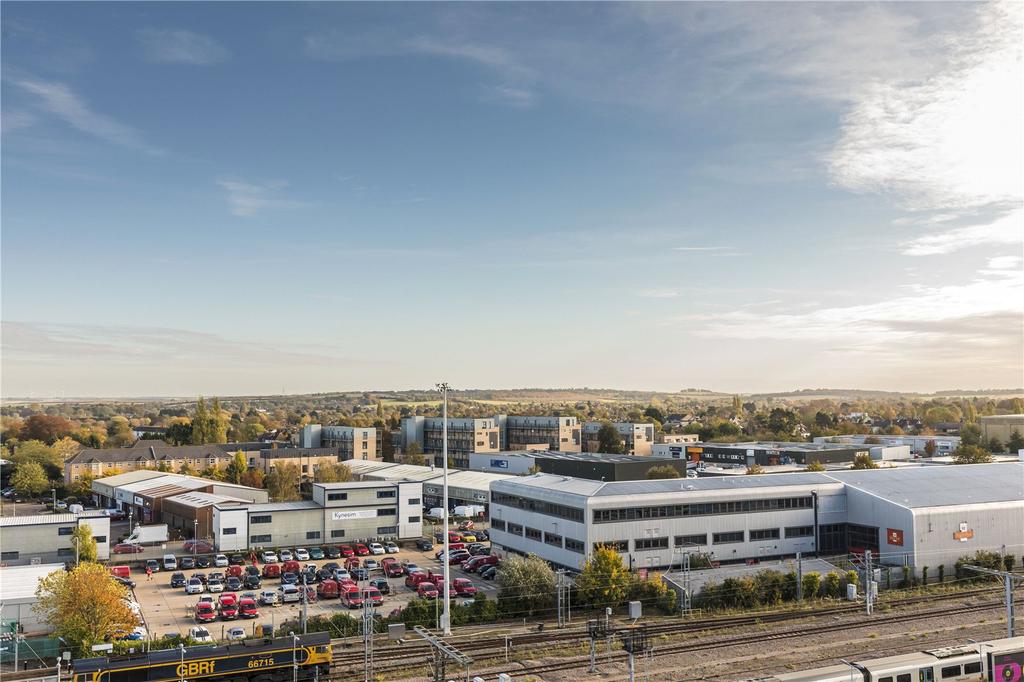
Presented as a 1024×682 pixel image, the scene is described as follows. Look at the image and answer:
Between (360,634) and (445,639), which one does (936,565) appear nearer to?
(445,639)

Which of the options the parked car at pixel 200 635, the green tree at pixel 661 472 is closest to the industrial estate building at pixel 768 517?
the green tree at pixel 661 472

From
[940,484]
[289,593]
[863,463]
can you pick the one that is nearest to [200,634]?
[289,593]

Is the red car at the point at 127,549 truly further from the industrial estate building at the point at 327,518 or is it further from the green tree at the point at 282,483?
the green tree at the point at 282,483

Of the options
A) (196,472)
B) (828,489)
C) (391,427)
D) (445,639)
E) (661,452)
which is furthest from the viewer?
(391,427)

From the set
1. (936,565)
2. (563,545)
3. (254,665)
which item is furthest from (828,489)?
(254,665)

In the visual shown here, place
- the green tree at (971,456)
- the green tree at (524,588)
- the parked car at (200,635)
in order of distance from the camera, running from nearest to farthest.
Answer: the parked car at (200,635)
the green tree at (524,588)
the green tree at (971,456)

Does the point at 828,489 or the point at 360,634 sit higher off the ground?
the point at 828,489

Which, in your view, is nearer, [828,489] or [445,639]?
[445,639]
